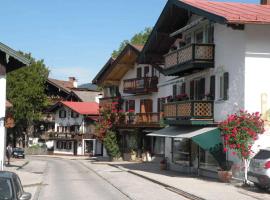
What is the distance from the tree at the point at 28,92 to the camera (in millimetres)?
76062

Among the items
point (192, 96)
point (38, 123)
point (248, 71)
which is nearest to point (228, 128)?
point (248, 71)

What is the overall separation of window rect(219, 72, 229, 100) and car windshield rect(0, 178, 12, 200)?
1687 cm

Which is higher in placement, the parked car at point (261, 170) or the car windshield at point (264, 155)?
the car windshield at point (264, 155)

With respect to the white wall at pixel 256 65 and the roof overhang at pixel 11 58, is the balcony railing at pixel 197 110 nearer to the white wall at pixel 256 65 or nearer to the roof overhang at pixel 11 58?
the white wall at pixel 256 65

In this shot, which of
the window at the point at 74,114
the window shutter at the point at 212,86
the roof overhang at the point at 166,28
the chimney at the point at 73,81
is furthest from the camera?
the chimney at the point at 73,81

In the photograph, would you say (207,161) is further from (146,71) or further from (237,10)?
(146,71)

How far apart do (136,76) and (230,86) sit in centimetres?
2653

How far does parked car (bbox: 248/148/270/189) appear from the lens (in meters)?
19.3

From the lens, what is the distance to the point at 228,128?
2352 cm

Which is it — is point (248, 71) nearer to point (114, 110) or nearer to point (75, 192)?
point (75, 192)

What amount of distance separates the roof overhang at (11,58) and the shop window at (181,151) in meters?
11.1

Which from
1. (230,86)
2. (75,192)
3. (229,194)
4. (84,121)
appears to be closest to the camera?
(229,194)

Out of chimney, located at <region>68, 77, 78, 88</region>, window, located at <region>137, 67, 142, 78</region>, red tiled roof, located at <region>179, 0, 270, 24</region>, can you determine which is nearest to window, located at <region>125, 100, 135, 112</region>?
window, located at <region>137, 67, 142, 78</region>

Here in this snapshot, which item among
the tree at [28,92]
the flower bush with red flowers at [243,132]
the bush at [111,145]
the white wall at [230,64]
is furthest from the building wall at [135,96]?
the tree at [28,92]
